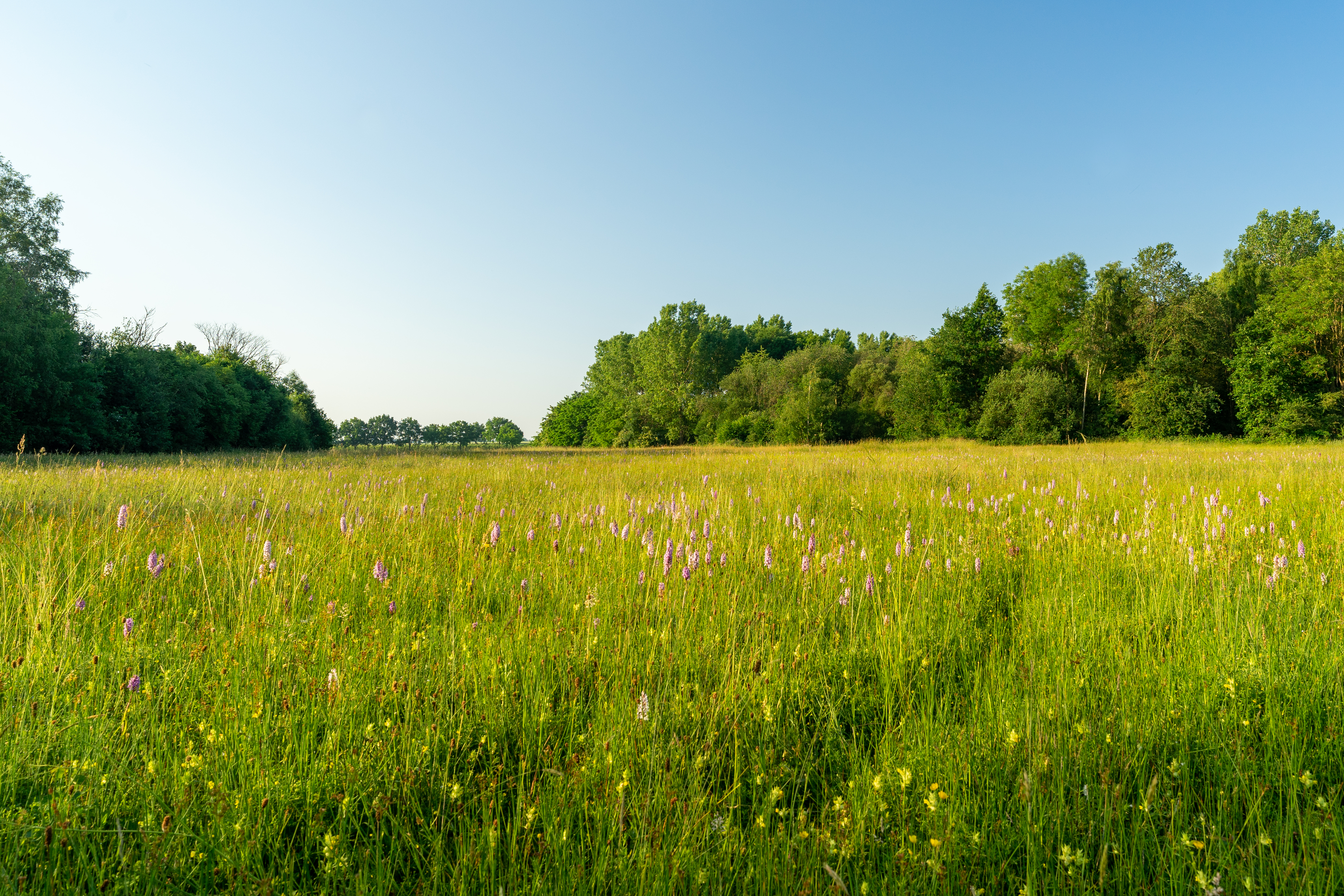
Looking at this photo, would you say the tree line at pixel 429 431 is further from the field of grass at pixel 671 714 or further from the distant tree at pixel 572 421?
the field of grass at pixel 671 714

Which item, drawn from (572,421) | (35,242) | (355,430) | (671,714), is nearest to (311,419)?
(35,242)

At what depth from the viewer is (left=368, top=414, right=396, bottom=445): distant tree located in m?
115

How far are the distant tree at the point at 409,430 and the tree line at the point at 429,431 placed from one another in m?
0.07

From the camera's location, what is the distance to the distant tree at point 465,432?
12631cm

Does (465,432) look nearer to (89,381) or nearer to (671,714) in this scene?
(89,381)

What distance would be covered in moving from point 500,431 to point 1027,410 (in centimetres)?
11474

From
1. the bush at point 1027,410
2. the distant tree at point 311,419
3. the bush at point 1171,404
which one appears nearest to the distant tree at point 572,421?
the distant tree at point 311,419

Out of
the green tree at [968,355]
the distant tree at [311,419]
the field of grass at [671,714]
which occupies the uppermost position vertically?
the green tree at [968,355]

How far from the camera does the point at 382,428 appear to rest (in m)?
121

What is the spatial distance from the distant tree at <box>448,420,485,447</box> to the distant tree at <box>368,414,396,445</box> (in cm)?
1136

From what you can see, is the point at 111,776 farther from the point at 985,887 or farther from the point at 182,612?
the point at 985,887

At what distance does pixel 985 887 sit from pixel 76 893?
2.08 meters

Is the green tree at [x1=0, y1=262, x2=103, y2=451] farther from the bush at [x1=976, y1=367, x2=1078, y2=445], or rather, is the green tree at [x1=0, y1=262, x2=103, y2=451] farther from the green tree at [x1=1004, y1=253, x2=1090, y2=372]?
the green tree at [x1=1004, y1=253, x2=1090, y2=372]

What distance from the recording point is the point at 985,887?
1346 mm
